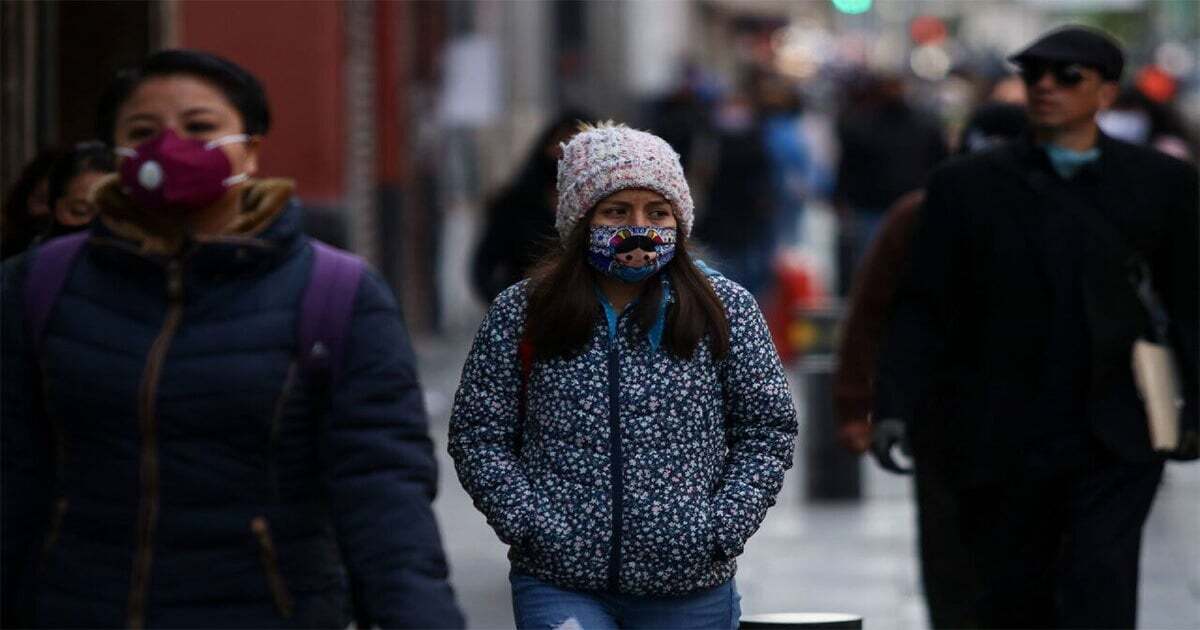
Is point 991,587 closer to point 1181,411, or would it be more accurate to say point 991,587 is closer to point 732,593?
point 1181,411

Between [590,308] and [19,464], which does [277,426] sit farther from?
[590,308]

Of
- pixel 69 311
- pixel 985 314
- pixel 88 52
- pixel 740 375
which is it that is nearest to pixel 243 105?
pixel 69 311

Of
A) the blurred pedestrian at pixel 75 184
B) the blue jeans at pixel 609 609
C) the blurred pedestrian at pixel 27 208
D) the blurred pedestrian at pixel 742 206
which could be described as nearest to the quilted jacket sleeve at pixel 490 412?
the blue jeans at pixel 609 609

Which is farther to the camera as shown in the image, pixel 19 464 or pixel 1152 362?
pixel 1152 362

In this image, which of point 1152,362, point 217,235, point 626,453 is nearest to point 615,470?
point 626,453

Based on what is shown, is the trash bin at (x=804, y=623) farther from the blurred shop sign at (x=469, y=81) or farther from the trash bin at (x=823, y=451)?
the blurred shop sign at (x=469, y=81)

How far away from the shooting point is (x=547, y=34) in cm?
3069

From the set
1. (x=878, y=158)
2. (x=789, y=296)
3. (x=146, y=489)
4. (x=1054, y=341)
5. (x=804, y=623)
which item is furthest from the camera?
(x=789, y=296)

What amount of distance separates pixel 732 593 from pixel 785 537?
628cm

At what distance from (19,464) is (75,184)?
1.67 metres

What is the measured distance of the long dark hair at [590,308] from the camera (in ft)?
15.1

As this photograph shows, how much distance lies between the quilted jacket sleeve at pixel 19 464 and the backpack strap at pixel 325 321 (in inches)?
19.3

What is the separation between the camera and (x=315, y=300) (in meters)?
4.32

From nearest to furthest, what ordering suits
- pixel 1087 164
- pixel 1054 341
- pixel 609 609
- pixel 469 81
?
pixel 609 609 → pixel 1054 341 → pixel 1087 164 → pixel 469 81
